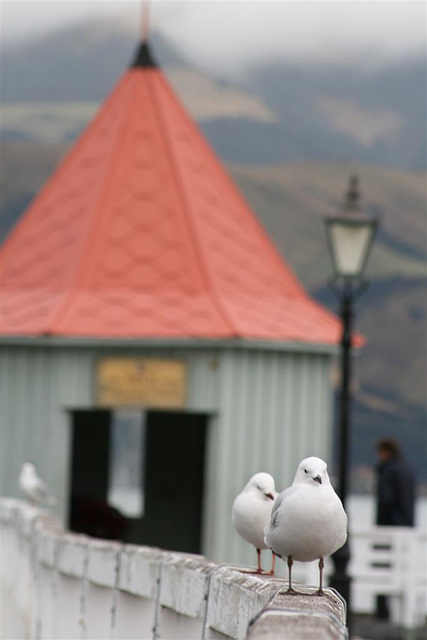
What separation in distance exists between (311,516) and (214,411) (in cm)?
1431

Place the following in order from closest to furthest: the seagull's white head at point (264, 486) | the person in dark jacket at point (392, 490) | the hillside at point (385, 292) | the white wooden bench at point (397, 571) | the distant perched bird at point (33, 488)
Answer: the seagull's white head at point (264, 486) → the white wooden bench at point (397, 571) → the person in dark jacket at point (392, 490) → the distant perched bird at point (33, 488) → the hillside at point (385, 292)

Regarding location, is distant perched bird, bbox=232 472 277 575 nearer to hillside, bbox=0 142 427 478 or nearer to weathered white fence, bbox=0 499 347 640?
weathered white fence, bbox=0 499 347 640

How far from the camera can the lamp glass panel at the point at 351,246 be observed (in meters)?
16.1

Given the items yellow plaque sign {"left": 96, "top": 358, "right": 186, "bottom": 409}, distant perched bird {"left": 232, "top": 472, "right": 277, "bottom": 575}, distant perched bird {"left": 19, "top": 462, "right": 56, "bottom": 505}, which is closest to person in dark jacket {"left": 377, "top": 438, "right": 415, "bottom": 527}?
yellow plaque sign {"left": 96, "top": 358, "right": 186, "bottom": 409}

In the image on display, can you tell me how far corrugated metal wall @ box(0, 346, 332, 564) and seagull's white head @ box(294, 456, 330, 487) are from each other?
14105 millimetres

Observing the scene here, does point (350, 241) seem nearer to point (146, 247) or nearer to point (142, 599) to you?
point (146, 247)

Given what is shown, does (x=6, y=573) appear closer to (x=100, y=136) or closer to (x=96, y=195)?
(x=96, y=195)

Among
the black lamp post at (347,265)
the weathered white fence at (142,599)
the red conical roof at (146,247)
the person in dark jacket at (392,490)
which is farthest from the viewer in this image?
the red conical roof at (146,247)

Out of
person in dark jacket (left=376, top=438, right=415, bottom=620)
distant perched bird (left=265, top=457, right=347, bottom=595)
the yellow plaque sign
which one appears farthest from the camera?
the yellow plaque sign

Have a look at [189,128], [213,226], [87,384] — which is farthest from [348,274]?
[189,128]

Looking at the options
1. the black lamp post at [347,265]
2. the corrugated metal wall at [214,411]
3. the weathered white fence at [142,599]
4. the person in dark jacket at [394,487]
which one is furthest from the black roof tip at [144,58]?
the weathered white fence at [142,599]

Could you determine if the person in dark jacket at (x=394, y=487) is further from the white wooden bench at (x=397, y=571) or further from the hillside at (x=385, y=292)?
the hillside at (x=385, y=292)

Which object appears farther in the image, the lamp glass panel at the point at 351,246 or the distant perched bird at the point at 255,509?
the lamp glass panel at the point at 351,246

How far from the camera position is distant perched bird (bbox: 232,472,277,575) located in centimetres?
697
